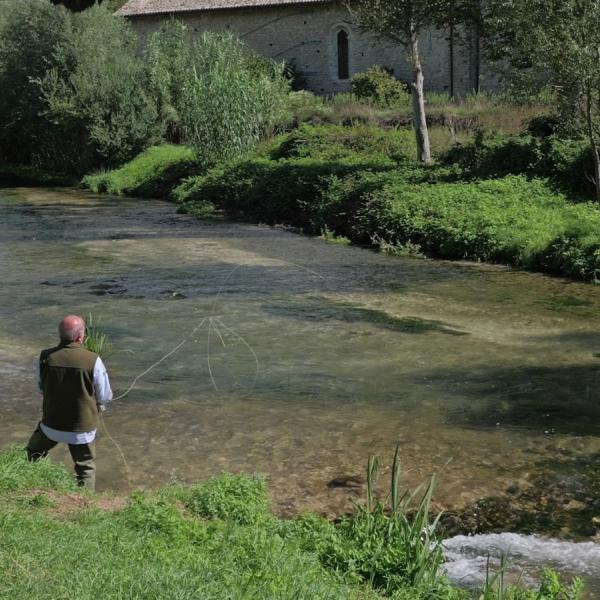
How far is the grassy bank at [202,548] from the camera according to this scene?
5.24 metres

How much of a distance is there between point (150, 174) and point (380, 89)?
1128 centimetres

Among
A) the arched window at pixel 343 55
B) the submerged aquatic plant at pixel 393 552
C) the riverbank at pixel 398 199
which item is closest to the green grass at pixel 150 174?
the riverbank at pixel 398 199

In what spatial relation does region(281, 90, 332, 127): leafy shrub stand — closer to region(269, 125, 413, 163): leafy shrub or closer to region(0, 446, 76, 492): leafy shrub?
region(269, 125, 413, 163): leafy shrub

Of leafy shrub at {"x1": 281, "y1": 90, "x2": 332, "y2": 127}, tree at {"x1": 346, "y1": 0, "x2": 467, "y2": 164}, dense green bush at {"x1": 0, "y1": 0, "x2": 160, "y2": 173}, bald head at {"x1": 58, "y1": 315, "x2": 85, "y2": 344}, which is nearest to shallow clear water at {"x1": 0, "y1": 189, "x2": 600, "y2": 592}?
bald head at {"x1": 58, "y1": 315, "x2": 85, "y2": 344}

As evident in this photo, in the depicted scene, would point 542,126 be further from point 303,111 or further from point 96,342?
point 96,342

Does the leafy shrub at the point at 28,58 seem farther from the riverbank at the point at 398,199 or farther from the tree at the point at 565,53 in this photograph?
the tree at the point at 565,53

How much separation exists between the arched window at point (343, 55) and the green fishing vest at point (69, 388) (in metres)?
43.6

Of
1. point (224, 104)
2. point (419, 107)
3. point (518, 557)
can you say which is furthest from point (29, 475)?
point (224, 104)

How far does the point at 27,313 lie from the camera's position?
16.0 m

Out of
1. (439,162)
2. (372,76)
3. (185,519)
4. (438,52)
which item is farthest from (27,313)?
(438,52)

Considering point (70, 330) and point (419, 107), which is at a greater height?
point (419, 107)

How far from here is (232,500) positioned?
7.49m

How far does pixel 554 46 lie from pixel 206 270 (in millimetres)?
9462

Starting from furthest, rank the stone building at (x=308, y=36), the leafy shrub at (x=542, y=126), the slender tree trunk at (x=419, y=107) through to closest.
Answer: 1. the stone building at (x=308, y=36)
2. the slender tree trunk at (x=419, y=107)
3. the leafy shrub at (x=542, y=126)
